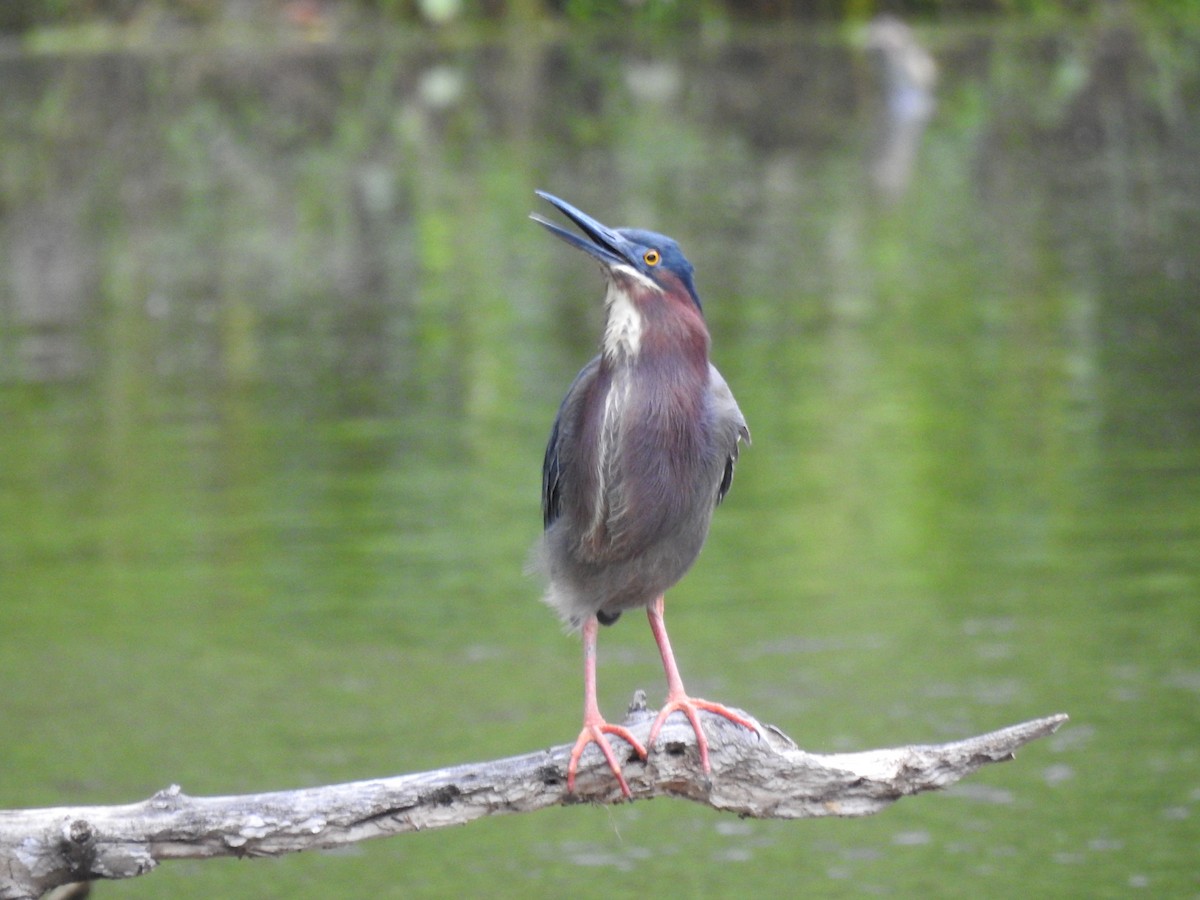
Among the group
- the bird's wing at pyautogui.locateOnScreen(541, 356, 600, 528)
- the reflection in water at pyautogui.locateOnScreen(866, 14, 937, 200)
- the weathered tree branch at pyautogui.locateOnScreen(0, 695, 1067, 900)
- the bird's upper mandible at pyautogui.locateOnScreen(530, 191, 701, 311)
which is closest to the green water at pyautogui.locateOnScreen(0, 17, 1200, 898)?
the reflection in water at pyautogui.locateOnScreen(866, 14, 937, 200)

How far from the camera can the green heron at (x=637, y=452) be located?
4230mm

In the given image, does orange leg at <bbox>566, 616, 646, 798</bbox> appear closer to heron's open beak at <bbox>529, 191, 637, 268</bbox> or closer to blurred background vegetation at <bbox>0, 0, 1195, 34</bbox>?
heron's open beak at <bbox>529, 191, 637, 268</bbox>

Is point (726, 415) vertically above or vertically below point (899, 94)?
below

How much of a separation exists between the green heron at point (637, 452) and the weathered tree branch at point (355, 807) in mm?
141

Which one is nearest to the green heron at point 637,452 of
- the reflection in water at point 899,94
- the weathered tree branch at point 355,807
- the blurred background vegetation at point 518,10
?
the weathered tree branch at point 355,807

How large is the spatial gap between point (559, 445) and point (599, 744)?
0.67m

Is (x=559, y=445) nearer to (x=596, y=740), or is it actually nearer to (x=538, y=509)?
(x=596, y=740)

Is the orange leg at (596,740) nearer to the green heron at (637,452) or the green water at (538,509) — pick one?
the green heron at (637,452)

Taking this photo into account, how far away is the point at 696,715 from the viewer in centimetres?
434

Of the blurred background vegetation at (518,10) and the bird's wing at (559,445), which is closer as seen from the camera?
the bird's wing at (559,445)

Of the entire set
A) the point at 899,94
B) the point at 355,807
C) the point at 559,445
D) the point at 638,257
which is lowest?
the point at 355,807

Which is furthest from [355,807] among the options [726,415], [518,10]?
[518,10]

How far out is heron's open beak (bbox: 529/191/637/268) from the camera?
4.04 m

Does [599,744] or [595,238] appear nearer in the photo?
[595,238]
